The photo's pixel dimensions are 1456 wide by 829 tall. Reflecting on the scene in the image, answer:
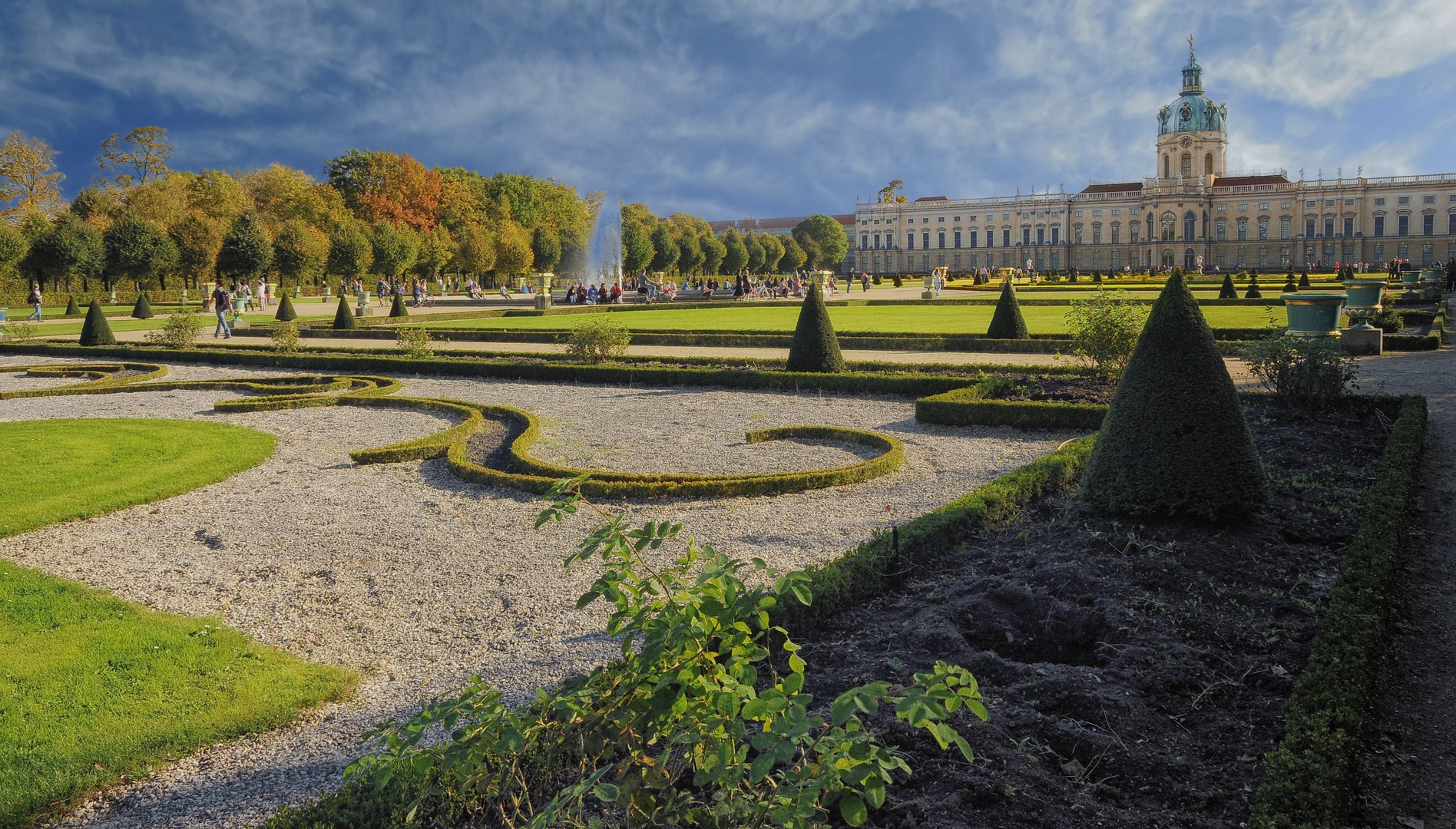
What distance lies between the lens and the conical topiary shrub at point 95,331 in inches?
648

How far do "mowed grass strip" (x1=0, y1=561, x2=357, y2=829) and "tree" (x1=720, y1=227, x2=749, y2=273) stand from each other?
2532 inches

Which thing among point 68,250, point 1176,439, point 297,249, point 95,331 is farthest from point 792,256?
point 1176,439

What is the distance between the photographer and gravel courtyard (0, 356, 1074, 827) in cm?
281

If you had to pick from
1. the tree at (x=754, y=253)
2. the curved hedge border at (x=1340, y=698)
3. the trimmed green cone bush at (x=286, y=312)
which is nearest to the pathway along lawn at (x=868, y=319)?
the trimmed green cone bush at (x=286, y=312)

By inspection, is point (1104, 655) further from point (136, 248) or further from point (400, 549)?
point (136, 248)

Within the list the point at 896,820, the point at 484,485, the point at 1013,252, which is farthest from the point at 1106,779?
the point at 1013,252

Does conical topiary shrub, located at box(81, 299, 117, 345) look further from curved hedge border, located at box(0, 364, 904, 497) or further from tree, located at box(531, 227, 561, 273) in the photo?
tree, located at box(531, 227, 561, 273)

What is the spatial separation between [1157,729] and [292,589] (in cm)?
352

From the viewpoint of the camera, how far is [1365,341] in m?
12.2

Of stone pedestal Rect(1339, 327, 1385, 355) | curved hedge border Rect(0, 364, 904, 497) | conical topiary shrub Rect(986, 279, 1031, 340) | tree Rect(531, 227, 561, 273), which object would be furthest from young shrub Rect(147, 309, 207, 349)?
tree Rect(531, 227, 561, 273)

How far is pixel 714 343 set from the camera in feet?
52.4

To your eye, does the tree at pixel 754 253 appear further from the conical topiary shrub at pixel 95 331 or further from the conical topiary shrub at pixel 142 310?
the conical topiary shrub at pixel 95 331

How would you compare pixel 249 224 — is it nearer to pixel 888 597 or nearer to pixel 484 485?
pixel 484 485

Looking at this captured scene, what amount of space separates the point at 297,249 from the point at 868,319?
26.2 m
